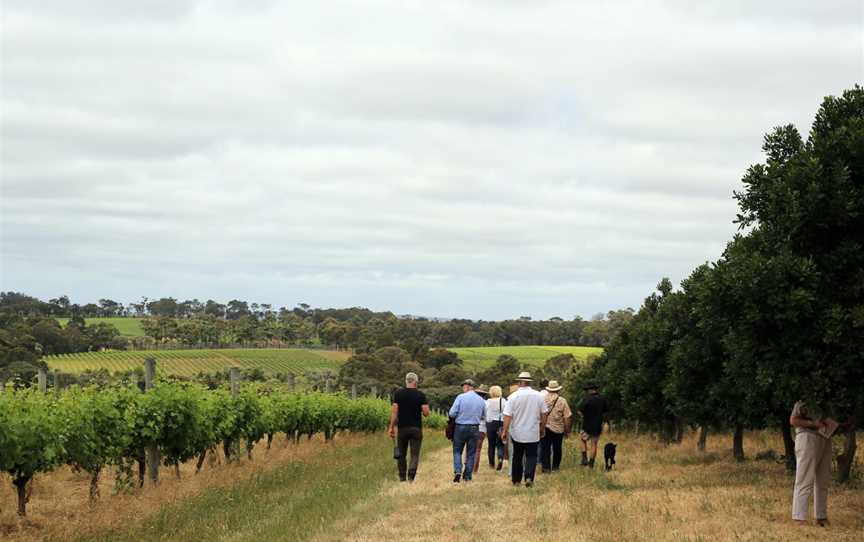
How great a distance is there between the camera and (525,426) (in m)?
16.1

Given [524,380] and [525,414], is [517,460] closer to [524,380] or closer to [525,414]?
[525,414]

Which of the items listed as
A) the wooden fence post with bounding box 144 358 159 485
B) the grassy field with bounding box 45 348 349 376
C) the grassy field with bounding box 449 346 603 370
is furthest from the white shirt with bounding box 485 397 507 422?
the grassy field with bounding box 449 346 603 370

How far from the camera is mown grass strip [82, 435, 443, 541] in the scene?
12.1 metres

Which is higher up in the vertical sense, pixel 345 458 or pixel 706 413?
pixel 706 413

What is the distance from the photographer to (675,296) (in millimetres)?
25312

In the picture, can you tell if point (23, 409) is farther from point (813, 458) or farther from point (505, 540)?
point (813, 458)

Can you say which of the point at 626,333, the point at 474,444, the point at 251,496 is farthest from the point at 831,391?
the point at 626,333

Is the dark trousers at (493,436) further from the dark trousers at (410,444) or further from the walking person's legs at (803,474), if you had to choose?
the walking person's legs at (803,474)

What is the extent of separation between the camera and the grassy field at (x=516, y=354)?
125438 millimetres

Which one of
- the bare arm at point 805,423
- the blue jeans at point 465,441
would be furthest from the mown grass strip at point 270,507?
the bare arm at point 805,423

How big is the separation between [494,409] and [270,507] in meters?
6.73

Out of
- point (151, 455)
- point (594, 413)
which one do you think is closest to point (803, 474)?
point (594, 413)

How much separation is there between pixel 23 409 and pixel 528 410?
853 centimetres

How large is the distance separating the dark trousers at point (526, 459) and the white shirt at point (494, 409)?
3350 mm
